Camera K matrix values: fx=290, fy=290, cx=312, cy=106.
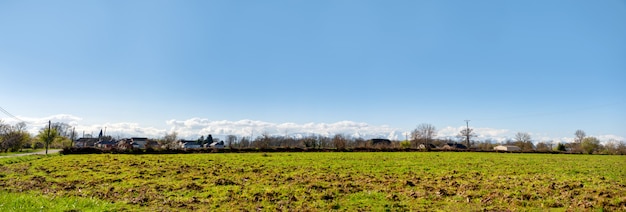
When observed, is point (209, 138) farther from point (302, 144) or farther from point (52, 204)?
point (52, 204)

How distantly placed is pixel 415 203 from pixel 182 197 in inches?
420

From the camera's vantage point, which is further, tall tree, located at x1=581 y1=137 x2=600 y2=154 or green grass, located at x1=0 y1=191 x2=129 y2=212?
tall tree, located at x1=581 y1=137 x2=600 y2=154

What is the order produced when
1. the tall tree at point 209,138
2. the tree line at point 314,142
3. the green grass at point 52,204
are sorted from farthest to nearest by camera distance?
the tall tree at point 209,138 < the tree line at point 314,142 < the green grass at point 52,204

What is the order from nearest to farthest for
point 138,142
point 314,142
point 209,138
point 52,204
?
point 52,204 → point 314,142 → point 138,142 → point 209,138

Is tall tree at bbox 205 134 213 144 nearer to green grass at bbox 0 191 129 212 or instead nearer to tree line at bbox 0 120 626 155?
tree line at bbox 0 120 626 155

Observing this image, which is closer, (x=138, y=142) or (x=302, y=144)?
(x=302, y=144)

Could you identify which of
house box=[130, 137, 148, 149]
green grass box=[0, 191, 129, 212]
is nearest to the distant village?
house box=[130, 137, 148, 149]

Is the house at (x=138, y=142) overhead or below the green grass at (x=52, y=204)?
below

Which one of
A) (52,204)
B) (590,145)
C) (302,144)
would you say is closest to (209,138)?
(302,144)

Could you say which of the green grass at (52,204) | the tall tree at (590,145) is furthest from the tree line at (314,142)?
the green grass at (52,204)

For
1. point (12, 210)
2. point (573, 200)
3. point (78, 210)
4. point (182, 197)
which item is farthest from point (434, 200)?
point (12, 210)

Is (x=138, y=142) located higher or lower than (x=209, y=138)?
lower

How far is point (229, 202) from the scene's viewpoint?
41.6ft

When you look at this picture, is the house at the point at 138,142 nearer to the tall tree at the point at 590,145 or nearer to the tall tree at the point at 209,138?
the tall tree at the point at 209,138
